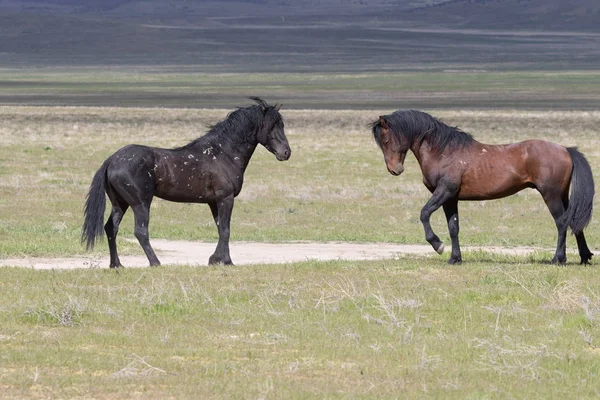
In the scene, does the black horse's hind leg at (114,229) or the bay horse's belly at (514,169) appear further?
the bay horse's belly at (514,169)

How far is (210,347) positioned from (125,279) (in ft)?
11.6

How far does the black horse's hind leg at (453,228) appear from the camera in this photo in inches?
597

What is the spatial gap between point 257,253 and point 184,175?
327cm

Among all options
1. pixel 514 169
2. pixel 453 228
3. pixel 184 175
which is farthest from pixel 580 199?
pixel 184 175

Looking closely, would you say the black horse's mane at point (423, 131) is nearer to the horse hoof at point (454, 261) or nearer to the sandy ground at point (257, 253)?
the horse hoof at point (454, 261)

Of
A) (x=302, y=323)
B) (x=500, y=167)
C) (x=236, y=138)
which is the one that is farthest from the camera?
(x=236, y=138)

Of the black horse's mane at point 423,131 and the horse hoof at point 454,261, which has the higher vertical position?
the black horse's mane at point 423,131

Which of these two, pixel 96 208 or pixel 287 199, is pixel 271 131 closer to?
pixel 96 208

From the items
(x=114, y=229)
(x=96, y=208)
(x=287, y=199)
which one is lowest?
(x=287, y=199)

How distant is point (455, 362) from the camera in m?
9.80

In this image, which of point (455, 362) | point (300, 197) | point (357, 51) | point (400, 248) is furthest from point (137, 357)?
point (357, 51)

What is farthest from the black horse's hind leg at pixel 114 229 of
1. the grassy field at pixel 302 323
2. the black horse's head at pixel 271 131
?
the black horse's head at pixel 271 131

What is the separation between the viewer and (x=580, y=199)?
15.0 meters

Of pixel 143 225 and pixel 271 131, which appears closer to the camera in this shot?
pixel 143 225
